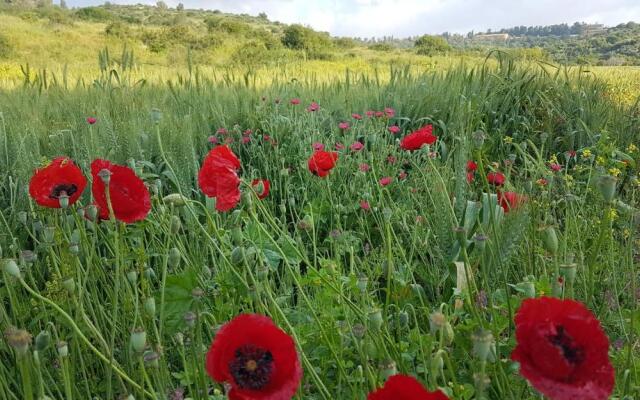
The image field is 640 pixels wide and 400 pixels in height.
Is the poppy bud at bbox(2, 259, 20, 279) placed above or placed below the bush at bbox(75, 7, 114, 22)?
below

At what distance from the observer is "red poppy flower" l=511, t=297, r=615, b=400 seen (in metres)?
0.44

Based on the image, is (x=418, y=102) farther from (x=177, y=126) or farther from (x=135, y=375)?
(x=135, y=375)

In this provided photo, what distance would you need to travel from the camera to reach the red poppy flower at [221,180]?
0.92 meters

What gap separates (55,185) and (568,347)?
0.86m

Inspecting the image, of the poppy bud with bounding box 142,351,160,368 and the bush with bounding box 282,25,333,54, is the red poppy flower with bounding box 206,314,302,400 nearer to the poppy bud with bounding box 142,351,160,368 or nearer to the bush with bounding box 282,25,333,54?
the poppy bud with bounding box 142,351,160,368

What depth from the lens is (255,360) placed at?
1.73ft

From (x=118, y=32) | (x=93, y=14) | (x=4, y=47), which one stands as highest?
(x=93, y=14)

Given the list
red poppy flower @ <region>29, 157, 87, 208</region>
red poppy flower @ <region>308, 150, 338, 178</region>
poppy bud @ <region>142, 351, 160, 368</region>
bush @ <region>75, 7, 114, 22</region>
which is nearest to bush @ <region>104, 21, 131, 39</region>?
bush @ <region>75, 7, 114, 22</region>

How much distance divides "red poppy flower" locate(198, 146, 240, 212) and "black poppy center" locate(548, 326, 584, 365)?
0.57m

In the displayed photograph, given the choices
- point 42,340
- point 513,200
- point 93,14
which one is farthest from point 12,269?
point 93,14

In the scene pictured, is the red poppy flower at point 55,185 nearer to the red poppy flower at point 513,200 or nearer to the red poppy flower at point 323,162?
the red poppy flower at point 323,162

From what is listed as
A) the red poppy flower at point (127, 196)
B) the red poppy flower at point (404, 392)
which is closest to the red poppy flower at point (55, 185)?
the red poppy flower at point (127, 196)

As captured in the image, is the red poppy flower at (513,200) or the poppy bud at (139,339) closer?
the poppy bud at (139,339)

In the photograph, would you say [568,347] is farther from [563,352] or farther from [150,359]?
[150,359]
